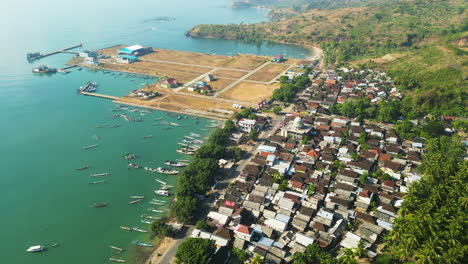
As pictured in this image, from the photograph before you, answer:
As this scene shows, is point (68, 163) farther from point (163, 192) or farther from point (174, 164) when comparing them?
point (163, 192)

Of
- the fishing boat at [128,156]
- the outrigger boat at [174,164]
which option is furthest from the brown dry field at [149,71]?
the outrigger boat at [174,164]

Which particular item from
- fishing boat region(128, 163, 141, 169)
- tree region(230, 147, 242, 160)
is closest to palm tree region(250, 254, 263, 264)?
tree region(230, 147, 242, 160)

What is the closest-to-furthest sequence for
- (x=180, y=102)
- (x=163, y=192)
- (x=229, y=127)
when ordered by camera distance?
(x=163, y=192)
(x=229, y=127)
(x=180, y=102)

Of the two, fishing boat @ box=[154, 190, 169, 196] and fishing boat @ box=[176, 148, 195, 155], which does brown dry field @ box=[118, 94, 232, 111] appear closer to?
fishing boat @ box=[176, 148, 195, 155]

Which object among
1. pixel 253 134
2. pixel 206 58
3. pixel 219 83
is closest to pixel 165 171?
pixel 253 134

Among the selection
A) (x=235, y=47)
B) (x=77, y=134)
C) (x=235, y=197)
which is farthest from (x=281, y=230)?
(x=235, y=47)

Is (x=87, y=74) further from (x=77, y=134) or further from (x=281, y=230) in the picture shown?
(x=281, y=230)
